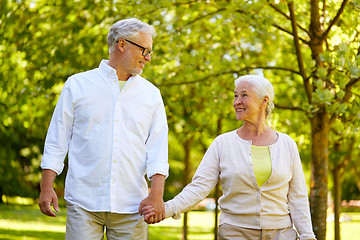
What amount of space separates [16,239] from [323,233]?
21.9 ft

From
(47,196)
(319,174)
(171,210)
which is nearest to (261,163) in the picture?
(171,210)

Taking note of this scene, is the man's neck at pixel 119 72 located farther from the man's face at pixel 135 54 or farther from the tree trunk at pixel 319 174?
the tree trunk at pixel 319 174

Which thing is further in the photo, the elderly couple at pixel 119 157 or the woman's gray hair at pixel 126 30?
the woman's gray hair at pixel 126 30

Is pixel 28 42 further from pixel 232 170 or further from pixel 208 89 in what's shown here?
pixel 232 170

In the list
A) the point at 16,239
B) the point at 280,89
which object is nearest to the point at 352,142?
the point at 280,89

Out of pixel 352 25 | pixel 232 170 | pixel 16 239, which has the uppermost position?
pixel 352 25

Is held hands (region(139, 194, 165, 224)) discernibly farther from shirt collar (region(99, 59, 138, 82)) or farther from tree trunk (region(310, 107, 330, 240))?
tree trunk (region(310, 107, 330, 240))

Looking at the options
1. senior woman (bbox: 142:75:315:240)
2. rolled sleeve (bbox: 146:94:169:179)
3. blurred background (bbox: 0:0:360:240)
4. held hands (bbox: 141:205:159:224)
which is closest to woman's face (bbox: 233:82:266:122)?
senior woman (bbox: 142:75:315:240)

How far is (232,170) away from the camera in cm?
429

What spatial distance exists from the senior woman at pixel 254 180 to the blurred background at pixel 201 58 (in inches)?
72.2

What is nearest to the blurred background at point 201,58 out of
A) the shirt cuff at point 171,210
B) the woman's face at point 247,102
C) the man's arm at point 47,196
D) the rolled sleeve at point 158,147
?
the woman's face at point 247,102

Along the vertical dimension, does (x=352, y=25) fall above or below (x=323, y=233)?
above

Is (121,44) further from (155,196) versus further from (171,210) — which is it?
(171,210)

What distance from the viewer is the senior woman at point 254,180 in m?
4.24
